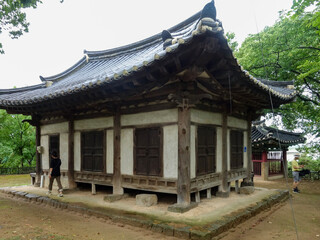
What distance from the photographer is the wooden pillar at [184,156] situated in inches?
275

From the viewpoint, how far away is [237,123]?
10.4 m

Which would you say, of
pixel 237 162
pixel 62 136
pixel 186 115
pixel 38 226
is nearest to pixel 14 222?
pixel 38 226

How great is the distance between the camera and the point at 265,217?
7.52 metres

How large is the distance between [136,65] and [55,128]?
724cm

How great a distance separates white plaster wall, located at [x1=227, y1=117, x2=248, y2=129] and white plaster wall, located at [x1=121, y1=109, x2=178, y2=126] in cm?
327

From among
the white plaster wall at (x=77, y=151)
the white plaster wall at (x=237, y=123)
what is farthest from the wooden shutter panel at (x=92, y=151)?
the white plaster wall at (x=237, y=123)

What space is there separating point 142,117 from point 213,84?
8.42ft

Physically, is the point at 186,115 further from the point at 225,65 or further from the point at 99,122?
the point at 99,122

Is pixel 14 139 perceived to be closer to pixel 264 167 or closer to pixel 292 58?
pixel 264 167

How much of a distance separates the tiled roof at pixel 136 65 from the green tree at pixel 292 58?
7236 millimetres

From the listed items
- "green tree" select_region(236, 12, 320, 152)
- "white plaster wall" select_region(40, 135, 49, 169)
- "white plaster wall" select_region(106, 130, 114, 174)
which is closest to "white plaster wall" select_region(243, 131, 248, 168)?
"white plaster wall" select_region(106, 130, 114, 174)

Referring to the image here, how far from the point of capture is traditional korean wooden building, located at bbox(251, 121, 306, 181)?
17900mm

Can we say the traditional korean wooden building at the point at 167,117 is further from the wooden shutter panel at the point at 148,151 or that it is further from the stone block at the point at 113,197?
the stone block at the point at 113,197

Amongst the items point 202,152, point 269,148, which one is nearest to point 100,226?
point 202,152
